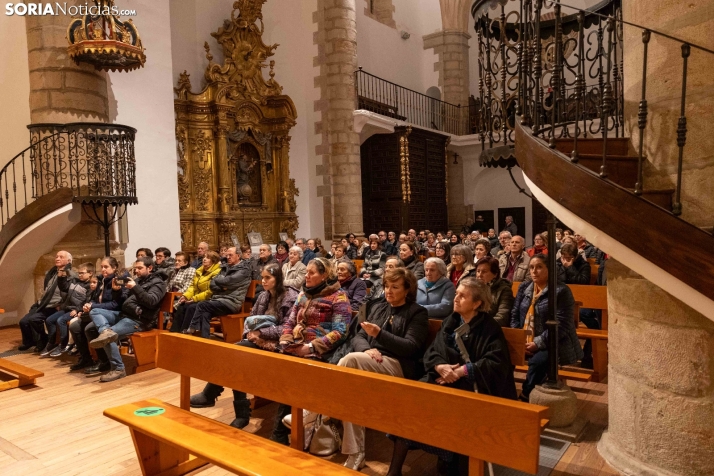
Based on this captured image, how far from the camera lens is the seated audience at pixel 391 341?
3225 mm

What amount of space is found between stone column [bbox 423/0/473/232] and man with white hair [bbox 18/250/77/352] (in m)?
13.1

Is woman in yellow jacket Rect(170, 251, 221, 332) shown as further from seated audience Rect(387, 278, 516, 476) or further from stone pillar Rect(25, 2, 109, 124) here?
seated audience Rect(387, 278, 516, 476)

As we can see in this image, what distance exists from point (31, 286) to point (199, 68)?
571 cm

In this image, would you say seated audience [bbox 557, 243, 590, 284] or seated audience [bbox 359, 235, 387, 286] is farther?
seated audience [bbox 359, 235, 387, 286]

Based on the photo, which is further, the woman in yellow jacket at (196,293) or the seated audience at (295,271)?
the woman in yellow jacket at (196,293)

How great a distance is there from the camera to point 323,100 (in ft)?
42.3

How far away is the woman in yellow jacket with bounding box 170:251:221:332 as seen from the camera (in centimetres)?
584

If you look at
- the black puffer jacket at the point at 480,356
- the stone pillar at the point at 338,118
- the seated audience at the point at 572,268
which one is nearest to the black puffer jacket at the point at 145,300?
the black puffer jacket at the point at 480,356

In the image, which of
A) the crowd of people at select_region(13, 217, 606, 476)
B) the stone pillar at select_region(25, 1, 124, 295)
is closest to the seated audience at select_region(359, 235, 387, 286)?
the crowd of people at select_region(13, 217, 606, 476)

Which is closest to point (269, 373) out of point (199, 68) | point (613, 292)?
point (613, 292)

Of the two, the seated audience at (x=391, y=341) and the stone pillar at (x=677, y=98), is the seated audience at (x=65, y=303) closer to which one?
the seated audience at (x=391, y=341)

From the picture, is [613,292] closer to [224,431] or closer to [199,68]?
[224,431]

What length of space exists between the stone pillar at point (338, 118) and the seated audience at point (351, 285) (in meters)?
7.97

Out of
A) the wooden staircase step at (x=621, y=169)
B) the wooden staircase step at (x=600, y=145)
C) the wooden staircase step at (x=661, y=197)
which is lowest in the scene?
the wooden staircase step at (x=661, y=197)
